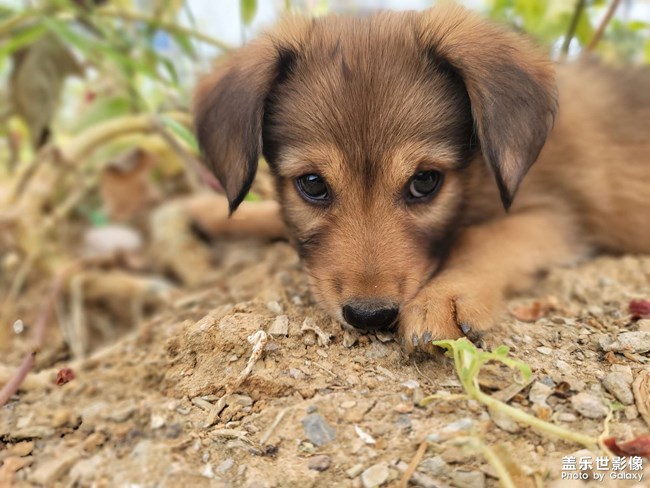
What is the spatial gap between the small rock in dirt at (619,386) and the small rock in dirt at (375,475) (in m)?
0.73

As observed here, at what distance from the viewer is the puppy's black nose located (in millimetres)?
1961

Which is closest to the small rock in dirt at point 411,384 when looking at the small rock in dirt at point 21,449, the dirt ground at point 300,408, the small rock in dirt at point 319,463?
the dirt ground at point 300,408

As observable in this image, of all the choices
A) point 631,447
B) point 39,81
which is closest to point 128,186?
point 39,81

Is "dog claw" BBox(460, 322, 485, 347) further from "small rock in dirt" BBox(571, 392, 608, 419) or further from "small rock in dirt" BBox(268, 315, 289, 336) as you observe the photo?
"small rock in dirt" BBox(268, 315, 289, 336)

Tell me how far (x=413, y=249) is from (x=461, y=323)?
32 centimetres

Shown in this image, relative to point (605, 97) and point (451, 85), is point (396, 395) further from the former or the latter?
point (605, 97)

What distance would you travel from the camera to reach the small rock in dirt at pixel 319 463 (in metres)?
1.59

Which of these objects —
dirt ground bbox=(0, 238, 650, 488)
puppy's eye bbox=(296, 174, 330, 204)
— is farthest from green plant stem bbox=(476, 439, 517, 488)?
puppy's eye bbox=(296, 174, 330, 204)

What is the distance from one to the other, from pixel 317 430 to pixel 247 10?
108 inches

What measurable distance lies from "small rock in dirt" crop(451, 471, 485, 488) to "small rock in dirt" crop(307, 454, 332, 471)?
1.07 ft

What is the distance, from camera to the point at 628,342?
6.60ft

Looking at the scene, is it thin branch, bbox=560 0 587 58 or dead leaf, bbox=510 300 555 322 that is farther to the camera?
thin branch, bbox=560 0 587 58

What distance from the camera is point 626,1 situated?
442cm

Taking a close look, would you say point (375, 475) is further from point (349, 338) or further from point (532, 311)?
point (532, 311)
